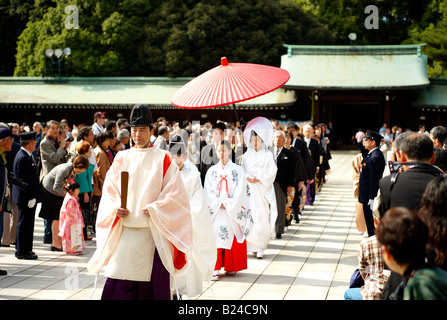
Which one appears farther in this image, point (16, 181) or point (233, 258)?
point (16, 181)

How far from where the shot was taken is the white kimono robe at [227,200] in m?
6.95

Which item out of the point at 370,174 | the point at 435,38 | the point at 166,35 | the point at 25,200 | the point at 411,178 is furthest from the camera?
the point at 166,35

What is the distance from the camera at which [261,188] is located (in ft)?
27.2

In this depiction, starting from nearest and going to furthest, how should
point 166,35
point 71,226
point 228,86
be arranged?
point 228,86 → point 71,226 → point 166,35

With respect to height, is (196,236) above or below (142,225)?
below

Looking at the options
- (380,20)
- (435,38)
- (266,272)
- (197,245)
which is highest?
(380,20)

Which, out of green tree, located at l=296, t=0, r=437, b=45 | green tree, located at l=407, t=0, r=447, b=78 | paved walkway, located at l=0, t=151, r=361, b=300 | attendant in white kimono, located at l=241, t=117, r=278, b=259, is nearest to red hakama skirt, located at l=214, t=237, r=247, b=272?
paved walkway, located at l=0, t=151, r=361, b=300

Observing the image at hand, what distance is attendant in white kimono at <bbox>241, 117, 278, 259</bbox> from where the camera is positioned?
8094 mm

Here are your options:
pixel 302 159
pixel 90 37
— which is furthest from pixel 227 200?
pixel 90 37

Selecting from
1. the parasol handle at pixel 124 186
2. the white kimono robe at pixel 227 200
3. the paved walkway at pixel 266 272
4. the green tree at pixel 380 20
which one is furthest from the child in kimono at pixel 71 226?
the green tree at pixel 380 20

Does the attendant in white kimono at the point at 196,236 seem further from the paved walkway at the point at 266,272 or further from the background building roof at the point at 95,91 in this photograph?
the background building roof at the point at 95,91

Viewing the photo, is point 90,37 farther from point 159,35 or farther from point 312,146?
point 312,146

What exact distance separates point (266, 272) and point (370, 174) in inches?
85.2
